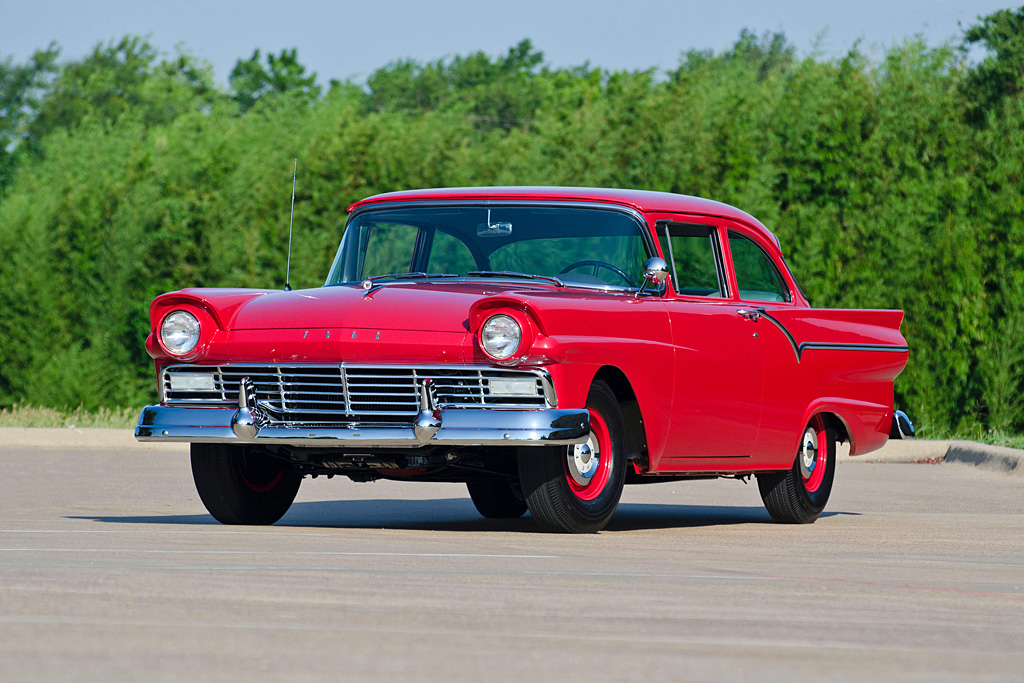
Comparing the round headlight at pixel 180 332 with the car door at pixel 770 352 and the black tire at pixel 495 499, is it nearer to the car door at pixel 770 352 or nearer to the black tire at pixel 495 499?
the black tire at pixel 495 499

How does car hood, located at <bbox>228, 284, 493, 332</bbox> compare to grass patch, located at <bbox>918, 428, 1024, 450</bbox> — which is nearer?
car hood, located at <bbox>228, 284, 493, 332</bbox>

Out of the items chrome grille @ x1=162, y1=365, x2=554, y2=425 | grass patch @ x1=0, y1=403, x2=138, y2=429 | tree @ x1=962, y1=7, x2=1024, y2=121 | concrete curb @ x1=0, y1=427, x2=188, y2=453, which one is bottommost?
grass patch @ x1=0, y1=403, x2=138, y2=429

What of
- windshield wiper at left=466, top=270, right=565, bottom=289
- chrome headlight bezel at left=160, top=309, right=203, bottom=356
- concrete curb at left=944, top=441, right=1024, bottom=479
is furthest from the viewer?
concrete curb at left=944, top=441, right=1024, bottom=479

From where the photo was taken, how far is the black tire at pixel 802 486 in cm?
1026

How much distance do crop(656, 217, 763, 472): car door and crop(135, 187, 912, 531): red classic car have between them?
0.01 meters

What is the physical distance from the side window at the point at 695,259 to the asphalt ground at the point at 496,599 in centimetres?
141

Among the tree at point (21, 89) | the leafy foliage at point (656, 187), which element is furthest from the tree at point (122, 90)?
the leafy foliage at point (656, 187)

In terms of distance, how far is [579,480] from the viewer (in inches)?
324

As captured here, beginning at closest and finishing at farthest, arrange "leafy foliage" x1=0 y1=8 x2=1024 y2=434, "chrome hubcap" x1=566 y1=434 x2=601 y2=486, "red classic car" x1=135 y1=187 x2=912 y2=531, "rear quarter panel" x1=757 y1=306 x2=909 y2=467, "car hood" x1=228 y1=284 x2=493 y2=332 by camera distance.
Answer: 1. "red classic car" x1=135 y1=187 x2=912 y2=531
2. "car hood" x1=228 y1=284 x2=493 y2=332
3. "chrome hubcap" x1=566 y1=434 x2=601 y2=486
4. "rear quarter panel" x1=757 y1=306 x2=909 y2=467
5. "leafy foliage" x1=0 y1=8 x2=1024 y2=434

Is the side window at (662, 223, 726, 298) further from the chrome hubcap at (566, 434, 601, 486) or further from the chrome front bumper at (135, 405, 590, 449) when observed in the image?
the chrome front bumper at (135, 405, 590, 449)

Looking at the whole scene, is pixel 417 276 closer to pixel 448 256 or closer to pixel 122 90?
pixel 448 256

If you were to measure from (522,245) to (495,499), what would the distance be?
2.11 meters

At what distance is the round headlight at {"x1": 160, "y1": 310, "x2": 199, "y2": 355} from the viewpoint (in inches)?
331

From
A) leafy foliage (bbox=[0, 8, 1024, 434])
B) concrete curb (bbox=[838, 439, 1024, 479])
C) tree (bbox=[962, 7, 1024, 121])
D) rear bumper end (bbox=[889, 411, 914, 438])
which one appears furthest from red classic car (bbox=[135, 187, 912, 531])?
tree (bbox=[962, 7, 1024, 121])
